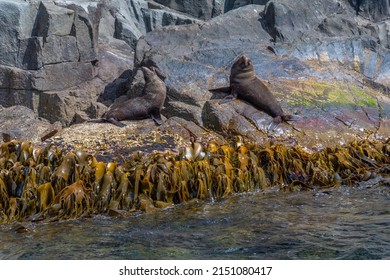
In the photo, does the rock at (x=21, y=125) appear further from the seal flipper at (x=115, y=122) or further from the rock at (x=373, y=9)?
the rock at (x=373, y=9)

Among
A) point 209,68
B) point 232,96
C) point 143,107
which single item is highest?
point 209,68

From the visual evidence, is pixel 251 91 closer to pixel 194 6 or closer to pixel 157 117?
pixel 157 117

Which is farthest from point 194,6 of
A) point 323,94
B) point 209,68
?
point 323,94

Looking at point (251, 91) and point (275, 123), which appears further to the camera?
point (251, 91)

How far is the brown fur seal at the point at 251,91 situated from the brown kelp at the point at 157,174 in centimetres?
108

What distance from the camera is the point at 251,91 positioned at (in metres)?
9.87

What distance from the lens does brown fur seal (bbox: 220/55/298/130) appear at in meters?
9.59

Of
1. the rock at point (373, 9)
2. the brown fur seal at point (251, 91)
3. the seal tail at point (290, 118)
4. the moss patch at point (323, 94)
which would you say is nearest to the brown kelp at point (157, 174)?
the seal tail at point (290, 118)

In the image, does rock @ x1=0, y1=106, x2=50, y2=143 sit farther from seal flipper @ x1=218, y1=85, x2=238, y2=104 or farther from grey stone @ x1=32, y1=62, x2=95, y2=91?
seal flipper @ x1=218, y1=85, x2=238, y2=104

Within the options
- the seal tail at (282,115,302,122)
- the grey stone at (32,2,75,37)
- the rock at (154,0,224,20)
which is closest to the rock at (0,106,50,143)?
the grey stone at (32,2,75,37)

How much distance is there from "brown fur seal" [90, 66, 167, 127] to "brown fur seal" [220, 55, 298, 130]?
0.99 metres

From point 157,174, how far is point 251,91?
10.2ft

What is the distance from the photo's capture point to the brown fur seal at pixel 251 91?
959 cm
